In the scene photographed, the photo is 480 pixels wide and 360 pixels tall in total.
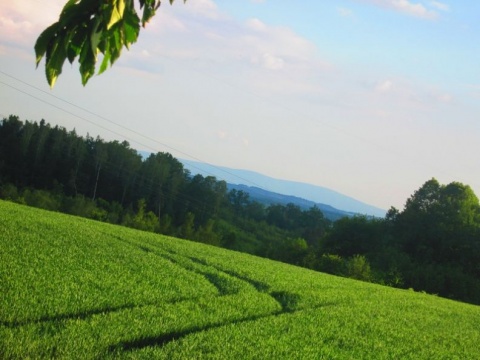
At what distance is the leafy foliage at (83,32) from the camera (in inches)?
75.1

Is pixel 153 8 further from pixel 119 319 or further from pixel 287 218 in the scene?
pixel 287 218

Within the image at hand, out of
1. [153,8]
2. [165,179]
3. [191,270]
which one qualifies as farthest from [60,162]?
[153,8]

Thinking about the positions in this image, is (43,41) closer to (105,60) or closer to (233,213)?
(105,60)

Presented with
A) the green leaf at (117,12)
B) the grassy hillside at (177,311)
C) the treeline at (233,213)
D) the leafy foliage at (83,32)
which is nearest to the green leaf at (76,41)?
the leafy foliage at (83,32)

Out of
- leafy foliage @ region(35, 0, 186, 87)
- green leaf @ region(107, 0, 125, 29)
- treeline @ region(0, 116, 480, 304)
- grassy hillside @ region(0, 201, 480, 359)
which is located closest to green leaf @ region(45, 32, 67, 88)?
leafy foliage @ region(35, 0, 186, 87)

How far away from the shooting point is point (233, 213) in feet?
386

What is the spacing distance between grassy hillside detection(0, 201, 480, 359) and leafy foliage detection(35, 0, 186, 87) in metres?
5.34

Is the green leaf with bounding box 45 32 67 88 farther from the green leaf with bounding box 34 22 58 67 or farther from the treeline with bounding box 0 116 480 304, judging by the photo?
the treeline with bounding box 0 116 480 304

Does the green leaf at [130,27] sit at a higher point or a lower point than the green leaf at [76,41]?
higher

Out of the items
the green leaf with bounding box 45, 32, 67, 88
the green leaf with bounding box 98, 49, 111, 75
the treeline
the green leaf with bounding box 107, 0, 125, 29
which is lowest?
the treeline

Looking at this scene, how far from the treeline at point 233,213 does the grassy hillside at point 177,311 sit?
2013cm

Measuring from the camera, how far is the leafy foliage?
191cm

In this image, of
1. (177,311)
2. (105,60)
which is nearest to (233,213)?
(177,311)

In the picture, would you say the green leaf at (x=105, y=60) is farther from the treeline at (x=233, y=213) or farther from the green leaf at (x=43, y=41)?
the treeline at (x=233, y=213)
